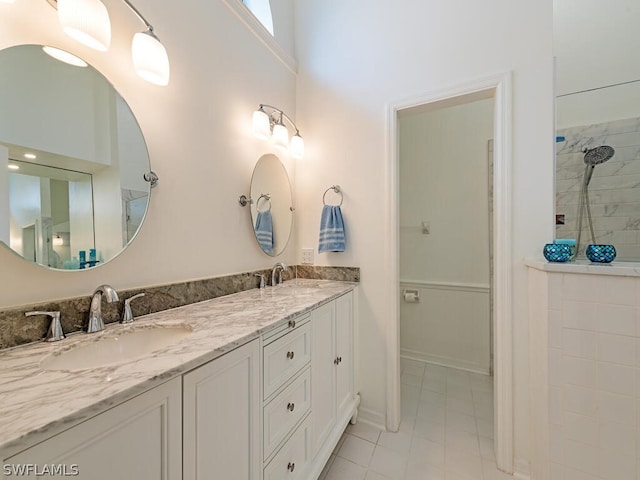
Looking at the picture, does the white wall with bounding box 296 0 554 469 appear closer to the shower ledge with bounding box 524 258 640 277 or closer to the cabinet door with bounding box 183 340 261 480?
the shower ledge with bounding box 524 258 640 277

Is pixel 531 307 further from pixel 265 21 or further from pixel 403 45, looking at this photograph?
pixel 265 21

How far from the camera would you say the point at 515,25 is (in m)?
1.42

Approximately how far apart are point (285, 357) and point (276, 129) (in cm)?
137

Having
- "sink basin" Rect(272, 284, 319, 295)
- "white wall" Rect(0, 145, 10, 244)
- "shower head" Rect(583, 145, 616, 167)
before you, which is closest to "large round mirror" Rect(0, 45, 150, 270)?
"white wall" Rect(0, 145, 10, 244)

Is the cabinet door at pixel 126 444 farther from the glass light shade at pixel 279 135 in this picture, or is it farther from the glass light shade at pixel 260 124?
the glass light shade at pixel 279 135

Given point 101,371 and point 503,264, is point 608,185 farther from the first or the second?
point 101,371

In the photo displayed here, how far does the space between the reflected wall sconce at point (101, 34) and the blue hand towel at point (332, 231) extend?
3.72 ft

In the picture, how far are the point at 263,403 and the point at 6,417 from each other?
0.63m

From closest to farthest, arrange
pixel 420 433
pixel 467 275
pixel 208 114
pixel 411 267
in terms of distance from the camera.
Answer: pixel 208 114
pixel 420 433
pixel 467 275
pixel 411 267

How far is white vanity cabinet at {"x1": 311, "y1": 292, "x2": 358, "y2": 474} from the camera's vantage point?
126 cm

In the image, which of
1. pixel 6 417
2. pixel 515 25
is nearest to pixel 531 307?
pixel 515 25

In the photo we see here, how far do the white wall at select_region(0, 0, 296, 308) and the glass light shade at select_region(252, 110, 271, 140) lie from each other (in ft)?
0.19

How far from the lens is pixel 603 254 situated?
1193 mm

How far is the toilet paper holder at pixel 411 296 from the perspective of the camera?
106 inches
